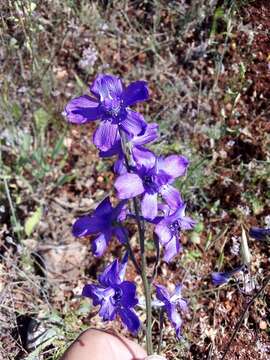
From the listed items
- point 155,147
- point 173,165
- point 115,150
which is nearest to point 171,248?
point 173,165

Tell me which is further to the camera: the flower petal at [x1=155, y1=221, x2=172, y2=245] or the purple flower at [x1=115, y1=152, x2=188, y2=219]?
the flower petal at [x1=155, y1=221, x2=172, y2=245]

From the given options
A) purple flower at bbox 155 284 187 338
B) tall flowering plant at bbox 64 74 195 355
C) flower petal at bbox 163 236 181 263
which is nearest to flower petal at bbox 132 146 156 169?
tall flowering plant at bbox 64 74 195 355

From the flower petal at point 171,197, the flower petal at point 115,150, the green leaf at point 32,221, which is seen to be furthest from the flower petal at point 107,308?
the green leaf at point 32,221

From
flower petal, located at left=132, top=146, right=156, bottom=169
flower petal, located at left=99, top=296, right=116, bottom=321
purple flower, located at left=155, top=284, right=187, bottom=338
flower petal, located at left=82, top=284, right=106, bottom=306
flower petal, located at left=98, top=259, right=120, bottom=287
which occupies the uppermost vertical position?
flower petal, located at left=132, top=146, right=156, bottom=169

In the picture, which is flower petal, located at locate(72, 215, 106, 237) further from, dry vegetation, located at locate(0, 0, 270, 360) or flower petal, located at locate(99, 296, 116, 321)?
dry vegetation, located at locate(0, 0, 270, 360)

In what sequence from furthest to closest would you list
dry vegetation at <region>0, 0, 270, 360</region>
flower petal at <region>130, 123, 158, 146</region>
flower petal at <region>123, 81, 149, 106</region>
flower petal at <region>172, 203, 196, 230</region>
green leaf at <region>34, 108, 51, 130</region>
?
1. green leaf at <region>34, 108, 51, 130</region>
2. dry vegetation at <region>0, 0, 270, 360</region>
3. flower petal at <region>172, 203, 196, 230</region>
4. flower petal at <region>130, 123, 158, 146</region>
5. flower petal at <region>123, 81, 149, 106</region>

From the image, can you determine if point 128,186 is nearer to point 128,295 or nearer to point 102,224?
point 102,224

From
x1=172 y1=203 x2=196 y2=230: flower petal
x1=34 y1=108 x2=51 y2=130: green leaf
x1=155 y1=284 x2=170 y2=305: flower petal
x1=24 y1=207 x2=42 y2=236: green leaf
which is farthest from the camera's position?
x1=34 y1=108 x2=51 y2=130: green leaf
